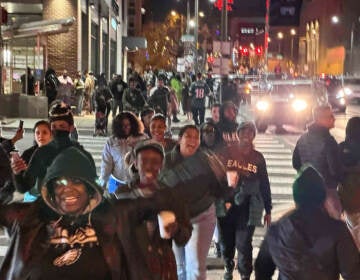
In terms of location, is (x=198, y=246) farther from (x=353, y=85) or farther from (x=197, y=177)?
(x=353, y=85)

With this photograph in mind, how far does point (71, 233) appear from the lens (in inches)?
119

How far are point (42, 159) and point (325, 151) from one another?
297 cm

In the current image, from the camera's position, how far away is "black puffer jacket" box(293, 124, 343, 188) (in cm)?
693

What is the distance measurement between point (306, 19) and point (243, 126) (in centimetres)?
10570

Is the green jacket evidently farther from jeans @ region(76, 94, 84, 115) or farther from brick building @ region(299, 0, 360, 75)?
brick building @ region(299, 0, 360, 75)

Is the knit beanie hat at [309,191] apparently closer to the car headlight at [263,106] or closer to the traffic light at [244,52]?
the car headlight at [263,106]

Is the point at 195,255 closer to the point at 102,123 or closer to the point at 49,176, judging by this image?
the point at 49,176

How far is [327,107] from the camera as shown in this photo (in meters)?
7.11

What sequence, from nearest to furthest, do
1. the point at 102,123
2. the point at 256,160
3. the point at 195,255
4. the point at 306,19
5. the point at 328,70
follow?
the point at 195,255 → the point at 256,160 → the point at 102,123 → the point at 328,70 → the point at 306,19

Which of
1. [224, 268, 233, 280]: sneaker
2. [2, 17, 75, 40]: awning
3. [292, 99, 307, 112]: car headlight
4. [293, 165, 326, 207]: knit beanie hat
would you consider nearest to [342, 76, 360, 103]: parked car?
[292, 99, 307, 112]: car headlight

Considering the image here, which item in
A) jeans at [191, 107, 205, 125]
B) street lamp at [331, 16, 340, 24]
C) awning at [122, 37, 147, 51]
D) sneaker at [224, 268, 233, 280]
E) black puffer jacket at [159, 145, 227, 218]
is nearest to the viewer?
black puffer jacket at [159, 145, 227, 218]

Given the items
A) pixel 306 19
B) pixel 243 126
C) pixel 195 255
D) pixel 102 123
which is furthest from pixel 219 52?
pixel 306 19

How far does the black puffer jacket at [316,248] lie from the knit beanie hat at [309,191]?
1.7 inches

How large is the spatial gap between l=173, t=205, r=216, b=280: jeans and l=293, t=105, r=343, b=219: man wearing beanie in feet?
5.83
